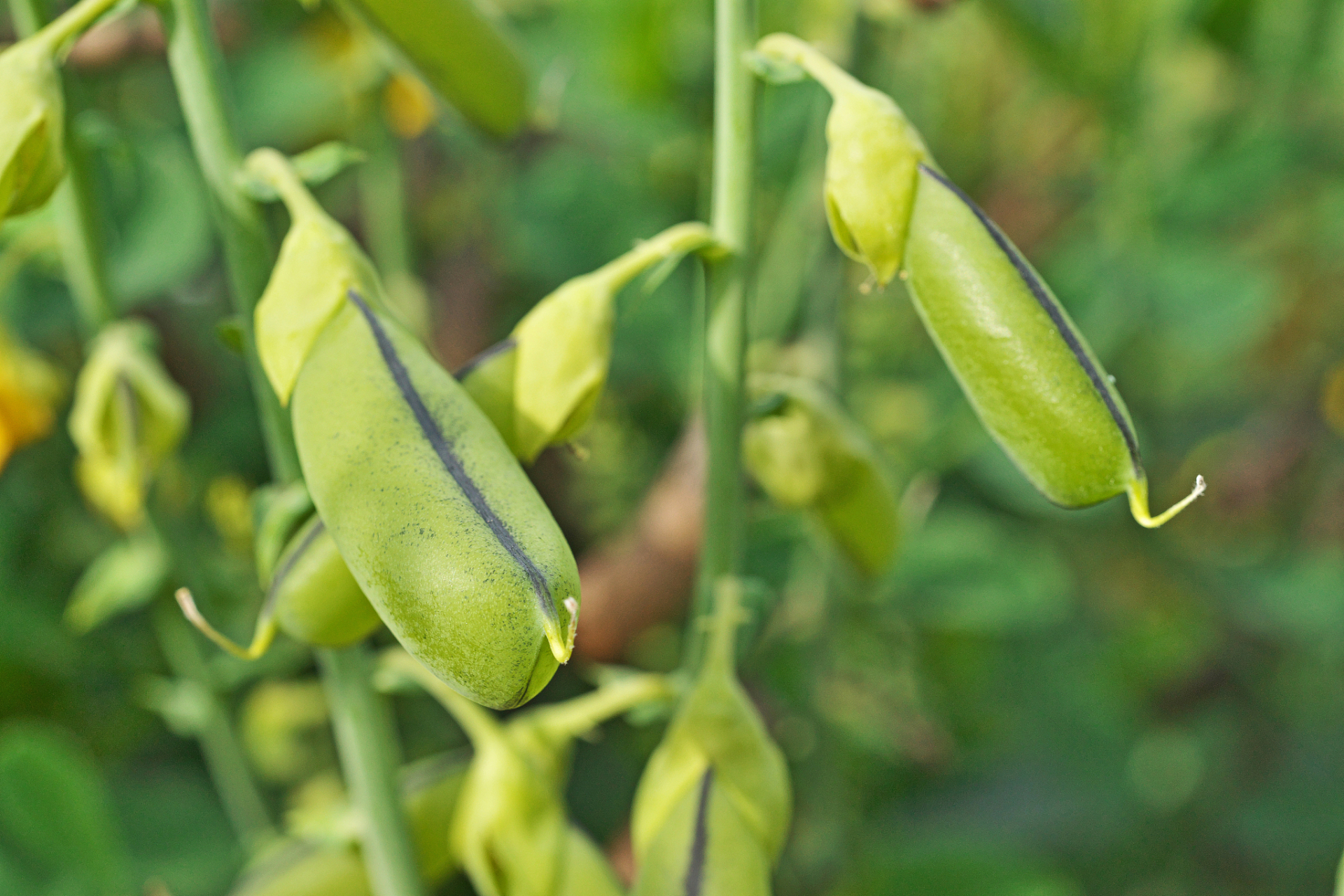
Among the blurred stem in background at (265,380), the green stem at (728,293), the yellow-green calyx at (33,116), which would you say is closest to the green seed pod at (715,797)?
the green stem at (728,293)

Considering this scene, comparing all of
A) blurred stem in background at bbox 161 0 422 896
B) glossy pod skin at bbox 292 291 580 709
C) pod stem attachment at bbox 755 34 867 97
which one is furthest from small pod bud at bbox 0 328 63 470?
pod stem attachment at bbox 755 34 867 97

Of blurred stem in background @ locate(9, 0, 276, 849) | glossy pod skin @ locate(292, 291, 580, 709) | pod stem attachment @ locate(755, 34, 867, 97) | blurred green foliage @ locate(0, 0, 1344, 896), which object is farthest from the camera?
blurred green foliage @ locate(0, 0, 1344, 896)

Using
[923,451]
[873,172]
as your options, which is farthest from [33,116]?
[923,451]

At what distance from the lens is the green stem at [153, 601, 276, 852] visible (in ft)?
3.19

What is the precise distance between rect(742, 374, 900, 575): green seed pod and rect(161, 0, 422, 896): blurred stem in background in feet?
0.80

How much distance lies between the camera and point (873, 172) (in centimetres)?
52

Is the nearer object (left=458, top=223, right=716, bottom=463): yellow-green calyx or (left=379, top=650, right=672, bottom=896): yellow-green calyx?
(left=458, top=223, right=716, bottom=463): yellow-green calyx

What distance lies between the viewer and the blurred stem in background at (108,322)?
0.75 meters

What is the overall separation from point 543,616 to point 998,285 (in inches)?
8.9

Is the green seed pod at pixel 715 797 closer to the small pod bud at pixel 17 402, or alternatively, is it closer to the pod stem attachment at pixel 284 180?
the pod stem attachment at pixel 284 180

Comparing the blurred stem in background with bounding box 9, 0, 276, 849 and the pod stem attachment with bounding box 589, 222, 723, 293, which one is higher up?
the pod stem attachment with bounding box 589, 222, 723, 293

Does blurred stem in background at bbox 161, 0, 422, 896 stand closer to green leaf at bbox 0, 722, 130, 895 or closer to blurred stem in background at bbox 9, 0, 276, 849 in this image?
blurred stem in background at bbox 9, 0, 276, 849

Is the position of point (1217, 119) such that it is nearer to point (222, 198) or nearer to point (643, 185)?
point (643, 185)

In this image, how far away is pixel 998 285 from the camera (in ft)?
1.67
